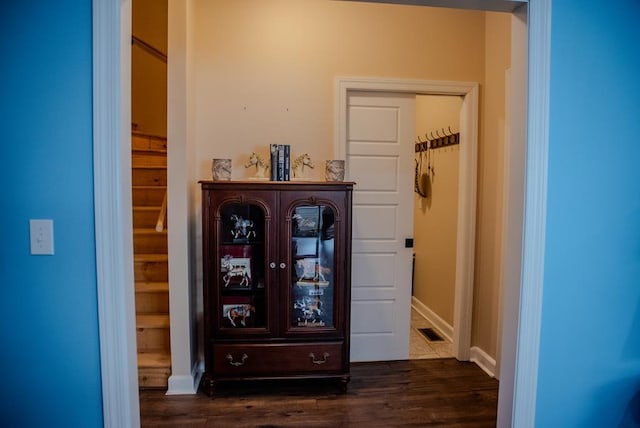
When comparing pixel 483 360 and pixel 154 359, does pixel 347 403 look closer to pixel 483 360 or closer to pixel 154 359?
pixel 483 360

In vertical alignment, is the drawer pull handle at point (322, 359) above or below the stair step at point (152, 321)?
below

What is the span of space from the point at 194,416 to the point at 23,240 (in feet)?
5.17

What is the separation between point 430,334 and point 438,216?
1186mm

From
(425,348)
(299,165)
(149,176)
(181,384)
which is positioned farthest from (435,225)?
(149,176)

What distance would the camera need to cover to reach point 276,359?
2426 millimetres

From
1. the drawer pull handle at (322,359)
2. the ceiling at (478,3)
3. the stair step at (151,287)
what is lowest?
the drawer pull handle at (322,359)

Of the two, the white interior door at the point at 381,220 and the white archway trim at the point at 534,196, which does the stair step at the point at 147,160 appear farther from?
the white archway trim at the point at 534,196

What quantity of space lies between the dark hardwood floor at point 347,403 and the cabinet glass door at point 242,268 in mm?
497

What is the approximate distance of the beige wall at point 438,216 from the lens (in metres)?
3.37

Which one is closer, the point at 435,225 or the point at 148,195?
the point at 148,195

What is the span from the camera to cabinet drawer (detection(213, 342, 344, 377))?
7.89 ft

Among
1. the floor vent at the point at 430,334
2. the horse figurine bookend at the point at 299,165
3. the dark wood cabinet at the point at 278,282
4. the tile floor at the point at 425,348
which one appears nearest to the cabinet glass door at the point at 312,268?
the dark wood cabinet at the point at 278,282

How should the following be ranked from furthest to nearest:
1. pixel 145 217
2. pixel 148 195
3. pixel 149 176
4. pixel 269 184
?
pixel 149 176 < pixel 148 195 < pixel 145 217 < pixel 269 184

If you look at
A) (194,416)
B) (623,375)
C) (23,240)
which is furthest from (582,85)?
(194,416)
